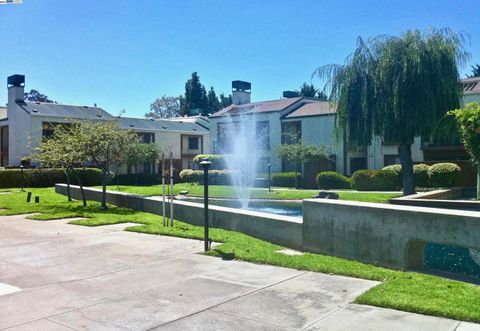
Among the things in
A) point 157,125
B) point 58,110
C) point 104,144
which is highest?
point 58,110

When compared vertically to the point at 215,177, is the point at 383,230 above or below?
below

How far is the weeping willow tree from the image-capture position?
21.8 meters

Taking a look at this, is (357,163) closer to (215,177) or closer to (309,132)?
(309,132)

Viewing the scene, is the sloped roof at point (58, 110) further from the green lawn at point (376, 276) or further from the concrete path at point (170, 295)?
the concrete path at point (170, 295)

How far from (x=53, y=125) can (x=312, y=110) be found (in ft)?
67.9

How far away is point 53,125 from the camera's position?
34.6 metres

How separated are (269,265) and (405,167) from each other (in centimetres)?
1727

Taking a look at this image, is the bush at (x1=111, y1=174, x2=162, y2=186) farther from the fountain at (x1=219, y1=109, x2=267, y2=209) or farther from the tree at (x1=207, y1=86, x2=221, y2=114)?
the tree at (x1=207, y1=86, x2=221, y2=114)

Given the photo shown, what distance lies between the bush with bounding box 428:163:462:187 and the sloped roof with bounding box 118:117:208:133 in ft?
93.4

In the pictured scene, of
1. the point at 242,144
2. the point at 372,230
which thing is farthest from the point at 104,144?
the point at 242,144

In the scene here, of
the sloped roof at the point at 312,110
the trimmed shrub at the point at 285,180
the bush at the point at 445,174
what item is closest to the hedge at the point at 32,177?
the trimmed shrub at the point at 285,180

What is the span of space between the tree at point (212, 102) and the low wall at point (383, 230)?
73448mm

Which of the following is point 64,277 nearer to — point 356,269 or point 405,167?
point 356,269

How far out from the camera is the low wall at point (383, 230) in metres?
6.89
